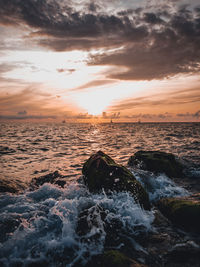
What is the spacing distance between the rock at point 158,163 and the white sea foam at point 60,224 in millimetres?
5151

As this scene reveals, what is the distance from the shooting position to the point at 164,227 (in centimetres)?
480

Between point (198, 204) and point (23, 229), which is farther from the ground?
point (198, 204)

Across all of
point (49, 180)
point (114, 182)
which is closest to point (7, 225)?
point (114, 182)

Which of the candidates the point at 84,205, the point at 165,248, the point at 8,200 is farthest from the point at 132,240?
the point at 8,200

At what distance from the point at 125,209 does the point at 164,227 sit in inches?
48.0

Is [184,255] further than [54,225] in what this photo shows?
No

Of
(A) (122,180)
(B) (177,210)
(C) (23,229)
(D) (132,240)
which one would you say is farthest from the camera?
(A) (122,180)

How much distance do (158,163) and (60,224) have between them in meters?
7.36

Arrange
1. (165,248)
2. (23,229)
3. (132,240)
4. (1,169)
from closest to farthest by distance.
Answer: (165,248), (132,240), (23,229), (1,169)

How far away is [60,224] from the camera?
16.0ft

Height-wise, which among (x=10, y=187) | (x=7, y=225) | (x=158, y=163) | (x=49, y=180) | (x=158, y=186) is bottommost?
(x=49, y=180)

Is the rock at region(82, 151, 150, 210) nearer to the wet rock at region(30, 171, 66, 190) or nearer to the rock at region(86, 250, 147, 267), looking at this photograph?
the rock at region(86, 250, 147, 267)

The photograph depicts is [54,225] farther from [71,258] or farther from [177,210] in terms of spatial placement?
[177,210]

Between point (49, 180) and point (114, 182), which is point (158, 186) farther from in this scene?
point (49, 180)
